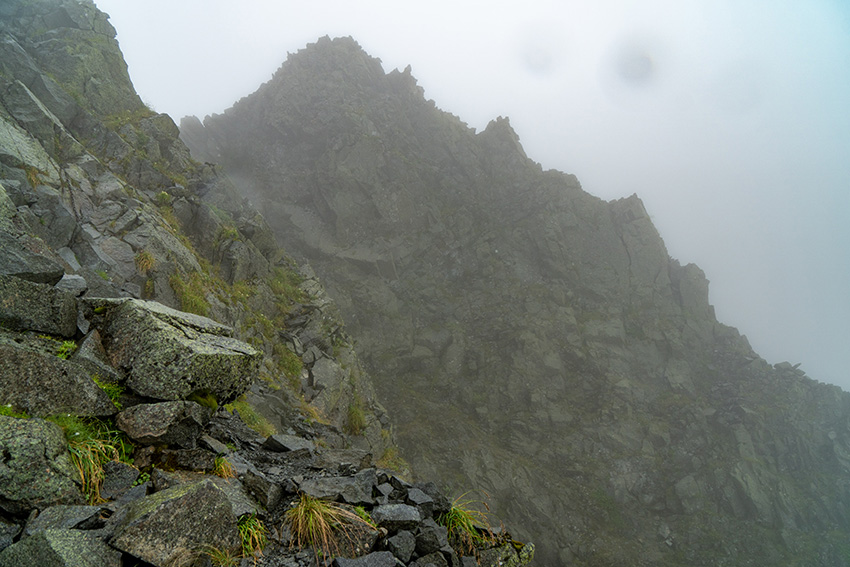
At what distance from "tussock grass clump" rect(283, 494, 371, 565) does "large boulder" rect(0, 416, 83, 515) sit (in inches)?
80.4

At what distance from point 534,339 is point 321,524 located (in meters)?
36.4

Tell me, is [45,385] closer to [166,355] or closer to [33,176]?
[166,355]

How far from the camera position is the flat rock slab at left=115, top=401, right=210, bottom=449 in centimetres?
463

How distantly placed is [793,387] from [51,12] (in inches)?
2314

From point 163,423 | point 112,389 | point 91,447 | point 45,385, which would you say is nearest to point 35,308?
point 45,385

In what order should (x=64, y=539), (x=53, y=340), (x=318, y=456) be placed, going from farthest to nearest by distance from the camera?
(x=318, y=456) < (x=53, y=340) < (x=64, y=539)

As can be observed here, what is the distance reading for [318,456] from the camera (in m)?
7.30

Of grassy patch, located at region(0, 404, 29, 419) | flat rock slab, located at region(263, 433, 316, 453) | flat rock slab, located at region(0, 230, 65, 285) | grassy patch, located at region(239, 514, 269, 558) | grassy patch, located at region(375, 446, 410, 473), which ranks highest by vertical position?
flat rock slab, located at region(0, 230, 65, 285)

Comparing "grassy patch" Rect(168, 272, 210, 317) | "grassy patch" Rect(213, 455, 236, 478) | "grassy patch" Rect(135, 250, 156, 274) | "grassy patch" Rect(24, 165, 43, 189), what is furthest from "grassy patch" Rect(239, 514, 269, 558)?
"grassy patch" Rect(24, 165, 43, 189)

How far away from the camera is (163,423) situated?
4742 mm

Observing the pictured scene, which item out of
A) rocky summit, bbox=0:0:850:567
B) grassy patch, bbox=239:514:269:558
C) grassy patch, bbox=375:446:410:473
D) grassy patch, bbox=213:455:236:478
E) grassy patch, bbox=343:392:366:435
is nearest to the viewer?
grassy patch, bbox=239:514:269:558

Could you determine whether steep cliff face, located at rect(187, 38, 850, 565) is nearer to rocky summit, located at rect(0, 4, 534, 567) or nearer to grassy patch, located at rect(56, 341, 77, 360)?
rocky summit, located at rect(0, 4, 534, 567)

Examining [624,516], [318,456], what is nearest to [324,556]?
[318,456]

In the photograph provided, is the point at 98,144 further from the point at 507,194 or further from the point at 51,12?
the point at 507,194
